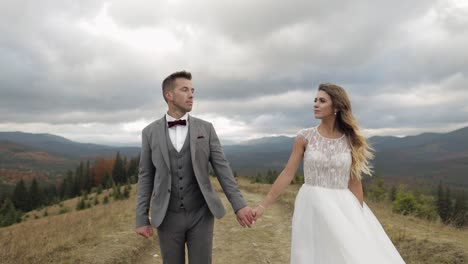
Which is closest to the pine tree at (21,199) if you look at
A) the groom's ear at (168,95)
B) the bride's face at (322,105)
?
the groom's ear at (168,95)

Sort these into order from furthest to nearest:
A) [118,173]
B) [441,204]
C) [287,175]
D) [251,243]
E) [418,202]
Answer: [118,173], [441,204], [418,202], [251,243], [287,175]

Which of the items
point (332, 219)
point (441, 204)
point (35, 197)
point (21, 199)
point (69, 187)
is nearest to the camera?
point (332, 219)

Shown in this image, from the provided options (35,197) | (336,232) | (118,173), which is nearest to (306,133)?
(336,232)

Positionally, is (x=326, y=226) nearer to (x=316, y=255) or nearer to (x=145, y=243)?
(x=316, y=255)

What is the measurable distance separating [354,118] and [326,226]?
1.70 m

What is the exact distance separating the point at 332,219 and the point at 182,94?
8.33 ft

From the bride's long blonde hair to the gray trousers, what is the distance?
235 centimetres

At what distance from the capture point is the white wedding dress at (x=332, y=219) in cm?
421

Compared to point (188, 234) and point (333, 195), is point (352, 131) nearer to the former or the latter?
point (333, 195)

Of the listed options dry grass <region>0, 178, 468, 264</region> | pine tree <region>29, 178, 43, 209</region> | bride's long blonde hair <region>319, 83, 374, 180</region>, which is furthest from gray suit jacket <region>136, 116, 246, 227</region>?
pine tree <region>29, 178, 43, 209</region>

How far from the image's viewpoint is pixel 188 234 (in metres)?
4.27

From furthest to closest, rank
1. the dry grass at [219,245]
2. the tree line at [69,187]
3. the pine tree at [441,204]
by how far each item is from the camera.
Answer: the tree line at [69,187] → the pine tree at [441,204] → the dry grass at [219,245]

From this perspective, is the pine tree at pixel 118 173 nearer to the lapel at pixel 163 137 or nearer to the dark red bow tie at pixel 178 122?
the lapel at pixel 163 137

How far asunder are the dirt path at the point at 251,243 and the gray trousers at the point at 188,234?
466 centimetres
